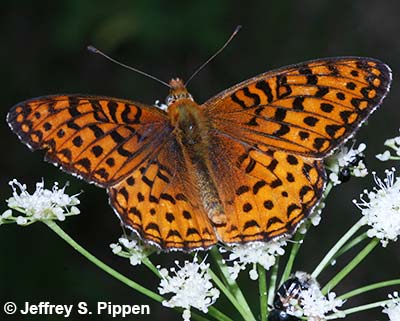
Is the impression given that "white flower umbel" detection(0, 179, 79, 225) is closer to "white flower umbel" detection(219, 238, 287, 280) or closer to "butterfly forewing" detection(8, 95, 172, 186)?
"butterfly forewing" detection(8, 95, 172, 186)

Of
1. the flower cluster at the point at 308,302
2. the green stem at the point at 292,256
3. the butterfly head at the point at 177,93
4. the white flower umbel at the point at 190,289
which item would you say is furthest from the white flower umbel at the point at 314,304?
the butterfly head at the point at 177,93

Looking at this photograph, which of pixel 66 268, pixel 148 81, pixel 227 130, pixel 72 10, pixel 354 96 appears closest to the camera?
pixel 354 96

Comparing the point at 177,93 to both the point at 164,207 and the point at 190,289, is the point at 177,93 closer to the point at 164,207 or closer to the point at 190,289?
the point at 164,207

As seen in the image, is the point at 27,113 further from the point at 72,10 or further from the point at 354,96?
the point at 72,10

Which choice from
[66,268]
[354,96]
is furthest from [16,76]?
[354,96]

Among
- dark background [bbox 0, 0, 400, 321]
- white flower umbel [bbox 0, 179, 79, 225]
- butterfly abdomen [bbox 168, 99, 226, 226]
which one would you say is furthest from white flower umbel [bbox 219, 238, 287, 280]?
dark background [bbox 0, 0, 400, 321]

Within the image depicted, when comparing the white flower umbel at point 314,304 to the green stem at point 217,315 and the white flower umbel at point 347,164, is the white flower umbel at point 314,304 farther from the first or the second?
the white flower umbel at point 347,164
